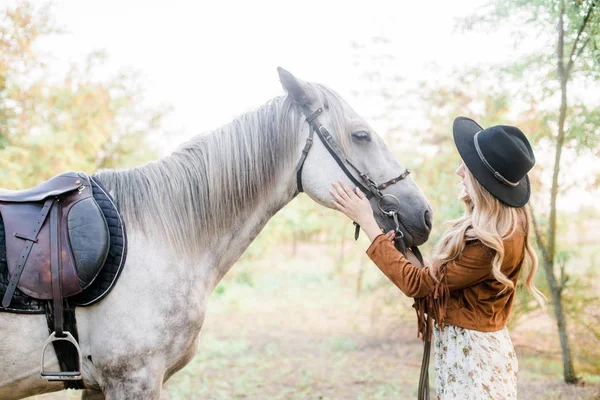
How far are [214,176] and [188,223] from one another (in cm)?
27

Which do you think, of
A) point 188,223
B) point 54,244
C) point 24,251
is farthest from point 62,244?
point 188,223

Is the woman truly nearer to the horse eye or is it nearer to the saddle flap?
the horse eye

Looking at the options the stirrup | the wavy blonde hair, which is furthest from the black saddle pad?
the wavy blonde hair

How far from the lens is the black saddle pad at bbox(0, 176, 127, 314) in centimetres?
176

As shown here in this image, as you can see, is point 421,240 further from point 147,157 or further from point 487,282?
point 147,157

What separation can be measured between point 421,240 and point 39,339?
72.8 inches

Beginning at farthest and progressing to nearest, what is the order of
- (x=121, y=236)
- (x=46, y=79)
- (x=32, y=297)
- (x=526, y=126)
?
(x=46, y=79) → (x=526, y=126) → (x=121, y=236) → (x=32, y=297)

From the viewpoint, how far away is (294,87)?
221 centimetres

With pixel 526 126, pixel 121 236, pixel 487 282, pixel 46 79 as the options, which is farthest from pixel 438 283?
A: pixel 46 79

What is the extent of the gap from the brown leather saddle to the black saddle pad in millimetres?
26

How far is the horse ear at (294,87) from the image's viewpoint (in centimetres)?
217

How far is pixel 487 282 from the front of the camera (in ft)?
6.79

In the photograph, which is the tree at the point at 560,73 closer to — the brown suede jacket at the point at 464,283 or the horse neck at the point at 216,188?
the brown suede jacket at the point at 464,283

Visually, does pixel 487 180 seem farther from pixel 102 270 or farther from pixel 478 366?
pixel 102 270
